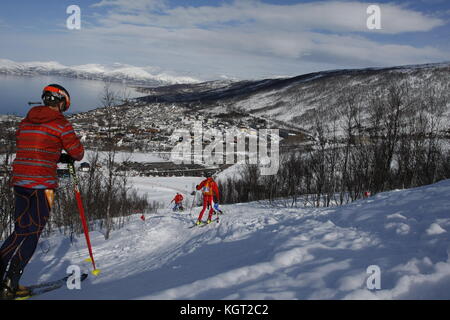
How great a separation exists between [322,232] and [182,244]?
422 centimetres

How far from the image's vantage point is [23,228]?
3670 millimetres

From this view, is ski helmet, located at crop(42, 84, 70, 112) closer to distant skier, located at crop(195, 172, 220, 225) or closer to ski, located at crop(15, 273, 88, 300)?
ski, located at crop(15, 273, 88, 300)

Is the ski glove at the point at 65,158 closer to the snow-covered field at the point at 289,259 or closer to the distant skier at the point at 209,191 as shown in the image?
the snow-covered field at the point at 289,259

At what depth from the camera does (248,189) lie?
164ft

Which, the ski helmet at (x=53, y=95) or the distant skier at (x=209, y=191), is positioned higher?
the ski helmet at (x=53, y=95)

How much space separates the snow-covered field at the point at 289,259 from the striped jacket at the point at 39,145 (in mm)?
1765

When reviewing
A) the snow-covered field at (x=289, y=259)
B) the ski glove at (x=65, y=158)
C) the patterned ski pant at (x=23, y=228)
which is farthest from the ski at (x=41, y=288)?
the ski glove at (x=65, y=158)

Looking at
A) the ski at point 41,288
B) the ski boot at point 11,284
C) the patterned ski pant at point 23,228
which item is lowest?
the ski at point 41,288

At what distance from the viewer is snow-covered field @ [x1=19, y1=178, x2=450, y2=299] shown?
11.0ft

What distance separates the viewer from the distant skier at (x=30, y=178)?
3615mm

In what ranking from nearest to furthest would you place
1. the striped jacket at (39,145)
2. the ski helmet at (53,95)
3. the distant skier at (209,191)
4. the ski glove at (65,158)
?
the striped jacket at (39,145) → the ski helmet at (53,95) → the ski glove at (65,158) → the distant skier at (209,191)
